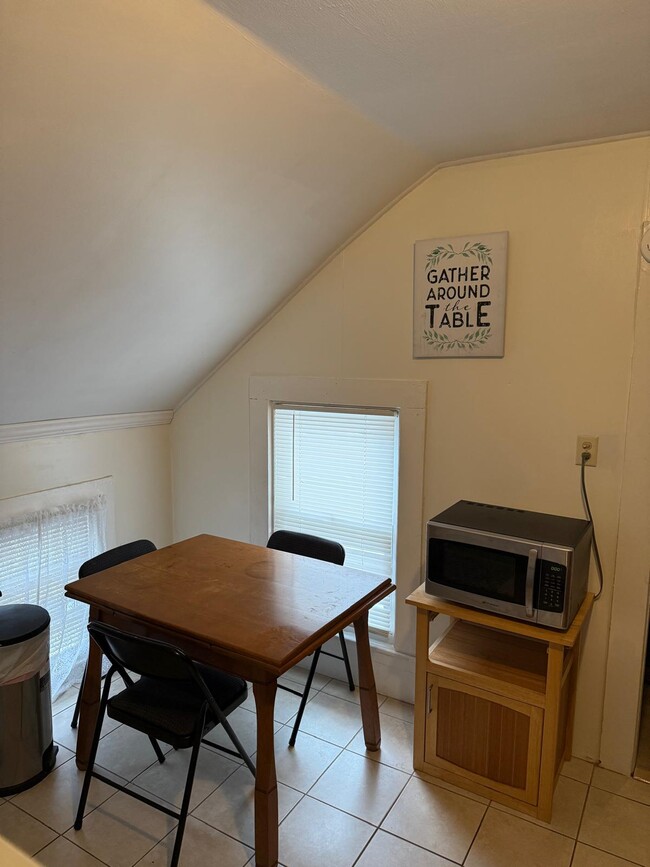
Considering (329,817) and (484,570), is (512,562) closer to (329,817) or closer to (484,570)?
(484,570)

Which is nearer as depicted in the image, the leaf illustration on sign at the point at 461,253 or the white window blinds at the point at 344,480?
the leaf illustration on sign at the point at 461,253

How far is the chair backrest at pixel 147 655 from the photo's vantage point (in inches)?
70.4

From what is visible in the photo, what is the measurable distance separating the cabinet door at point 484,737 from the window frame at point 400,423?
542 millimetres

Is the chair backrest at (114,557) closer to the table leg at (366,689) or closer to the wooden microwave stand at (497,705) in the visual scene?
the table leg at (366,689)

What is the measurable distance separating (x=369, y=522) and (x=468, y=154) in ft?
5.82

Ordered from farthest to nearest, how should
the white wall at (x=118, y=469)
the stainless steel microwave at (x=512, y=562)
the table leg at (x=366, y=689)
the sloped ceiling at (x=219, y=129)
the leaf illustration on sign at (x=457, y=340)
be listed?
1. the white wall at (x=118, y=469)
2. the leaf illustration on sign at (x=457, y=340)
3. the table leg at (x=366, y=689)
4. the stainless steel microwave at (x=512, y=562)
5. the sloped ceiling at (x=219, y=129)

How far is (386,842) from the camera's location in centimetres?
203

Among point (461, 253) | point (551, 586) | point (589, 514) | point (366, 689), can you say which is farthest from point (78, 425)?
point (589, 514)

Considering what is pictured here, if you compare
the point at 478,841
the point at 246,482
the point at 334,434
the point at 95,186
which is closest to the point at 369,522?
the point at 334,434

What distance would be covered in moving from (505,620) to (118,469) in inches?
84.3

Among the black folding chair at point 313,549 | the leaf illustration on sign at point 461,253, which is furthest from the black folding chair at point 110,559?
the leaf illustration on sign at point 461,253

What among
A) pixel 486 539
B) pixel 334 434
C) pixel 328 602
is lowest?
pixel 328 602

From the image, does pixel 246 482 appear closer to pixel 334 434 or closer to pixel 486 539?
pixel 334 434

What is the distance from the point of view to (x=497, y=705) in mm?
2168
